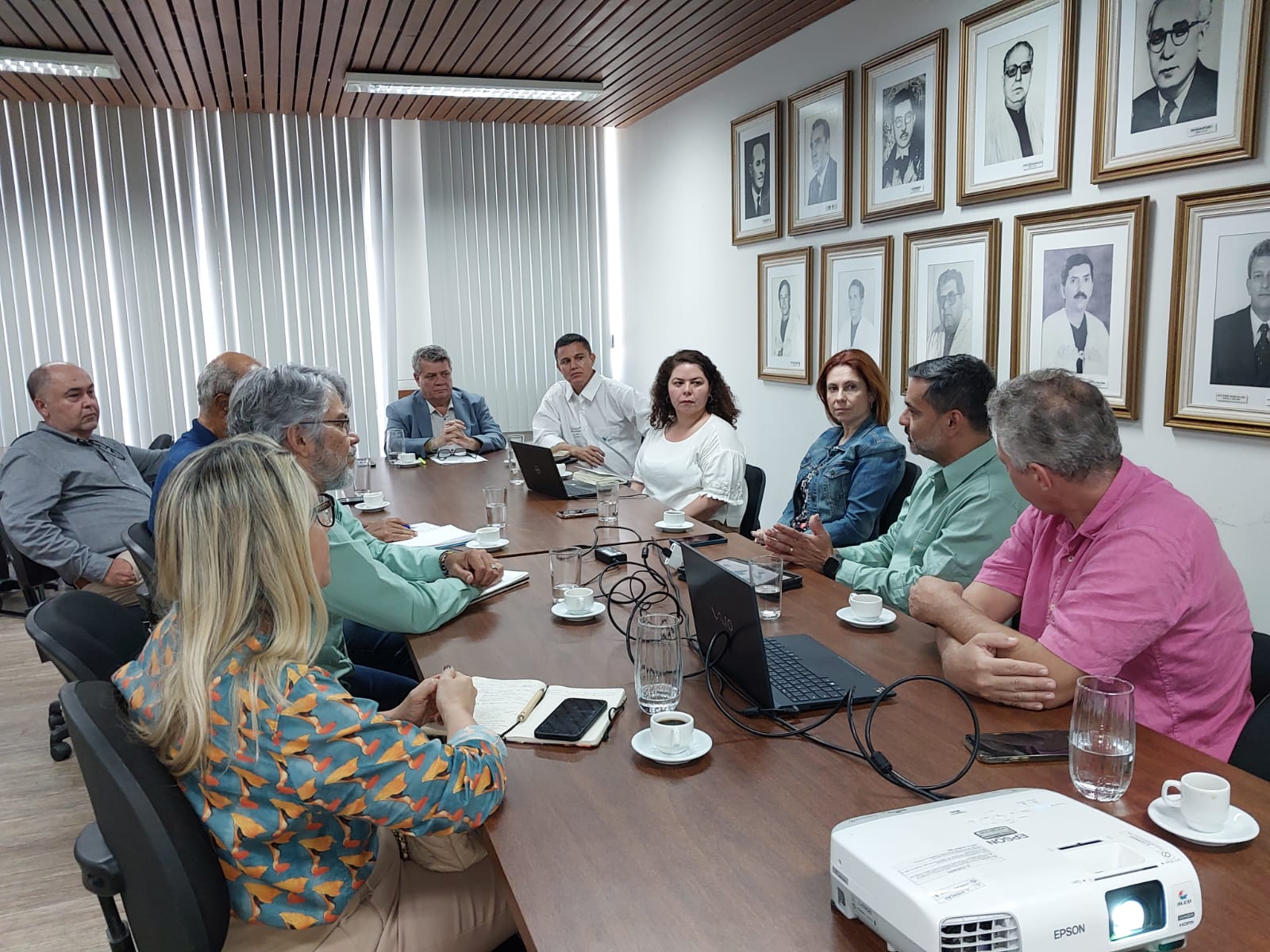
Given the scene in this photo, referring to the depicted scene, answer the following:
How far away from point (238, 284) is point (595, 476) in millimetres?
3762

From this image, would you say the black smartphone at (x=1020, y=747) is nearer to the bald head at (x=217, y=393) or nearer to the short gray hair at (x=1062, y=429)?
the short gray hair at (x=1062, y=429)

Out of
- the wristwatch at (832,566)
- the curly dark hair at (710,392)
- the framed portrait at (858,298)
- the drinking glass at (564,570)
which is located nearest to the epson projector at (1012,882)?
the drinking glass at (564,570)

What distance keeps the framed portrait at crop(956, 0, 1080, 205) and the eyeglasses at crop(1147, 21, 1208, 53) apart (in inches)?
12.6

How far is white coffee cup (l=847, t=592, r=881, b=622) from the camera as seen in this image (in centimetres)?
202

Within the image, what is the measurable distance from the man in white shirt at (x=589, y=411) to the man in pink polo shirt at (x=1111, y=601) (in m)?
3.51

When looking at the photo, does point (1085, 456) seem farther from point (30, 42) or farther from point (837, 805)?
point (30, 42)

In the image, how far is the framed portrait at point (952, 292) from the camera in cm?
364

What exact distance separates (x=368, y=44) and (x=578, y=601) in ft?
12.5

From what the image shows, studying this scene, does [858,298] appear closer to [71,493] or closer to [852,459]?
[852,459]

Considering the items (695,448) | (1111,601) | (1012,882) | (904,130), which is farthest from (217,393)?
(904,130)

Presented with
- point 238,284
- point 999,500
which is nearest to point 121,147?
point 238,284

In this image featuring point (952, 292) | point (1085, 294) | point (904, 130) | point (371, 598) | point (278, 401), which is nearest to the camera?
point (371, 598)

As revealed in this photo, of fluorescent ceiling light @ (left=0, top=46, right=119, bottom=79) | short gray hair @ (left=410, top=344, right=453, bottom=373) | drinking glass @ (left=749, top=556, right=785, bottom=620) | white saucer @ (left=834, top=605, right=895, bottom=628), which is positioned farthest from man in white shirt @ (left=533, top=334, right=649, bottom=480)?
white saucer @ (left=834, top=605, right=895, bottom=628)

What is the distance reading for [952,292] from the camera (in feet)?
12.6
